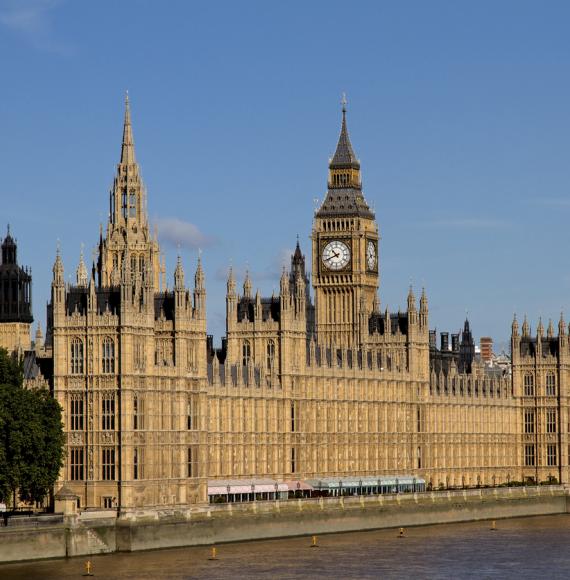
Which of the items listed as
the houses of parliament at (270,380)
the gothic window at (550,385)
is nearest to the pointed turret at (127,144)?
the houses of parliament at (270,380)

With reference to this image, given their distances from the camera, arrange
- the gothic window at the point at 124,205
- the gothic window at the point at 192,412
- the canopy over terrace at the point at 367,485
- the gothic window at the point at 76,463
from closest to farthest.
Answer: the gothic window at the point at 76,463 → the gothic window at the point at 192,412 → the canopy over terrace at the point at 367,485 → the gothic window at the point at 124,205

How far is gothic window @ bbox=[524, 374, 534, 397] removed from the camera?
181375 millimetres

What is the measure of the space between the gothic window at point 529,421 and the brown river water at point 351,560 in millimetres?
45640

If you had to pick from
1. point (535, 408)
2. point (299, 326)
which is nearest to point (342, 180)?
point (535, 408)

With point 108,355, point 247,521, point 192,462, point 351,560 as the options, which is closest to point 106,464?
point 108,355

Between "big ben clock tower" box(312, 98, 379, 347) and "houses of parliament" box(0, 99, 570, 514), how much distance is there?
6.1 inches

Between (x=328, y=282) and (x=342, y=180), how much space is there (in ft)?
30.6

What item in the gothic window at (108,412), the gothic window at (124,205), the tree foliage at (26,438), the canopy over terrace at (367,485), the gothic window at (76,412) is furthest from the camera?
the gothic window at (124,205)

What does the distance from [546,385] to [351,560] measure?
221 feet

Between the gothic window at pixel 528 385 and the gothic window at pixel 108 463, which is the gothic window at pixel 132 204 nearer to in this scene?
the gothic window at pixel 528 385

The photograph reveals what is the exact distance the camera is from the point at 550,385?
180 meters

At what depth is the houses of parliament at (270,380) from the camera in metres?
121

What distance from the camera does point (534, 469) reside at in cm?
18125

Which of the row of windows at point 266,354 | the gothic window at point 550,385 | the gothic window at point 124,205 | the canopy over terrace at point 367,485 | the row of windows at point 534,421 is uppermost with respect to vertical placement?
the gothic window at point 124,205
